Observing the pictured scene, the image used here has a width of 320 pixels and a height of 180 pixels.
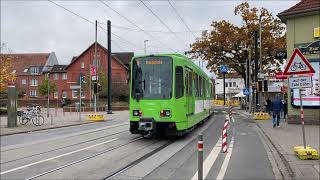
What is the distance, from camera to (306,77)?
12805 millimetres

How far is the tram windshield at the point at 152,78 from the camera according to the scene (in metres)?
17.8

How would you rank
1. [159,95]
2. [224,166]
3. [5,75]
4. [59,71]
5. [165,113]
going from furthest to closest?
1. [59,71]
2. [5,75]
3. [159,95]
4. [165,113]
5. [224,166]

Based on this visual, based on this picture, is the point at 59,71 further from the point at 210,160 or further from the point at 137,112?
the point at 210,160

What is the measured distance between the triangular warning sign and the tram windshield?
569 centimetres

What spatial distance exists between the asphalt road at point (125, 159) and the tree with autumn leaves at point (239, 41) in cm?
3699

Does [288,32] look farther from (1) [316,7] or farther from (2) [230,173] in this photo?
(2) [230,173]

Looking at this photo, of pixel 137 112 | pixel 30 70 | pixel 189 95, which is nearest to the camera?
pixel 137 112

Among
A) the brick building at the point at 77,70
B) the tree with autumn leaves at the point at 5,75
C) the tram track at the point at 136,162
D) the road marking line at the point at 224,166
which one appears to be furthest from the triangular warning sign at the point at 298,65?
the brick building at the point at 77,70

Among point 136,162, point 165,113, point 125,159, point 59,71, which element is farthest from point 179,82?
point 59,71

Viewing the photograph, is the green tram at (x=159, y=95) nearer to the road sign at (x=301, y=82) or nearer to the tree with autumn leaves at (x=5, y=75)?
the road sign at (x=301, y=82)

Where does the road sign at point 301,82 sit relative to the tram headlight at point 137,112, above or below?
above

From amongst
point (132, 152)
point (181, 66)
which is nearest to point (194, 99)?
point (181, 66)

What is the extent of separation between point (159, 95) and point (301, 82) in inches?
248

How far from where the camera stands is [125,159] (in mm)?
12875
